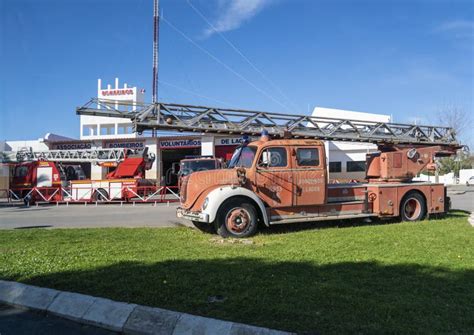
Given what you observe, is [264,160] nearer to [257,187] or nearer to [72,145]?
[257,187]

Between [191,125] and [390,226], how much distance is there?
658cm

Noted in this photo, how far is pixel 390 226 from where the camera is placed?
11617mm

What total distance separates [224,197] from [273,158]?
167 centimetres

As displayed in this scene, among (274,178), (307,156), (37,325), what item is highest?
(307,156)

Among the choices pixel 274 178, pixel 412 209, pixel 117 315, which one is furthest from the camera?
pixel 412 209

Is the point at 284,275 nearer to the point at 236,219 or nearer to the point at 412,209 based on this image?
the point at 236,219

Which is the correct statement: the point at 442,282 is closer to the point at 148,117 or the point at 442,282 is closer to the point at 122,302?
the point at 122,302

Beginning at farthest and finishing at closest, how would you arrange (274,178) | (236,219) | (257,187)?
(274,178), (257,187), (236,219)

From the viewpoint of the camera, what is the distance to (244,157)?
1106 centimetres

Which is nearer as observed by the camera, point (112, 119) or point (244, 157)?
point (244, 157)

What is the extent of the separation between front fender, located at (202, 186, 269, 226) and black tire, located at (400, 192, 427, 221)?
480 centimetres

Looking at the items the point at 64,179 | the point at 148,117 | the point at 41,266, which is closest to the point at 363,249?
the point at 41,266

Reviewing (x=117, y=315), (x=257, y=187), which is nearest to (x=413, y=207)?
(x=257, y=187)

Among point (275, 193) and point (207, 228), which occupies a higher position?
point (275, 193)
